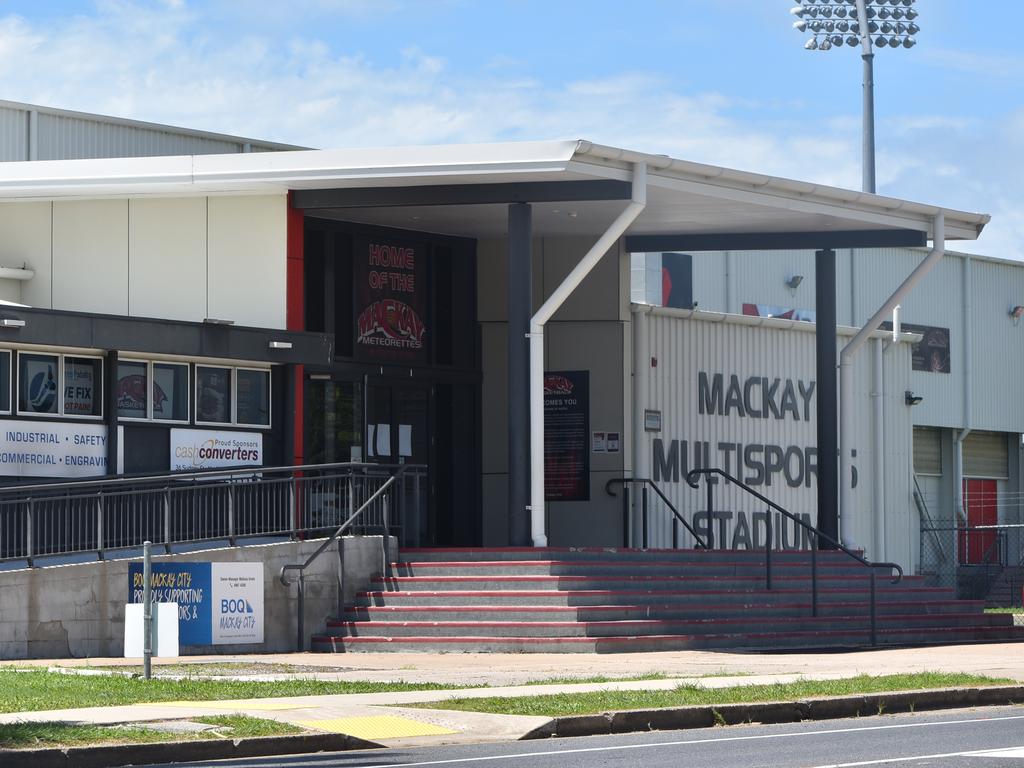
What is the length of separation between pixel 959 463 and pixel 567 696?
3808cm

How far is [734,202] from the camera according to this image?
84.8ft

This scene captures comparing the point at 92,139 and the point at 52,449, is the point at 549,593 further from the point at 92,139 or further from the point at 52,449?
the point at 92,139

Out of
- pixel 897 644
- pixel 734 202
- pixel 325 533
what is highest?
pixel 734 202

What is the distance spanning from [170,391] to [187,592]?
368 cm

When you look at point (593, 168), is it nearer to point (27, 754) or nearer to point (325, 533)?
point (325, 533)

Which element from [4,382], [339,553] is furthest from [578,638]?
[4,382]

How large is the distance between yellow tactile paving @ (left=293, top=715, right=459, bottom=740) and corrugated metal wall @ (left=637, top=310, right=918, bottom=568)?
54.9 ft

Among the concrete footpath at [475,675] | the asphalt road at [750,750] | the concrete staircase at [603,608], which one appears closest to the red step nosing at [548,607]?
the concrete staircase at [603,608]

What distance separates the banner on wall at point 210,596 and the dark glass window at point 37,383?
110 inches

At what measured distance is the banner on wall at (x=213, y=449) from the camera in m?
23.6

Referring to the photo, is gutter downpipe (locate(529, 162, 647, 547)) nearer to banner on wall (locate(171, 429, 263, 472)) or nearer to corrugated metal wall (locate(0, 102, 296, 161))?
banner on wall (locate(171, 429, 263, 472))

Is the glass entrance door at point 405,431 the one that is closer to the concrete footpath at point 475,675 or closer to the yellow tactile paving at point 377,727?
the concrete footpath at point 475,675

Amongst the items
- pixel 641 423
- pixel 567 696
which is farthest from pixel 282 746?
pixel 641 423

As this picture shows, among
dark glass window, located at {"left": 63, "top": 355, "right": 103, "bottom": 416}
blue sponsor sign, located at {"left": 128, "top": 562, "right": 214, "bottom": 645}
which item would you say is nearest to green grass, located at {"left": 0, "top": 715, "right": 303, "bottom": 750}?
blue sponsor sign, located at {"left": 128, "top": 562, "right": 214, "bottom": 645}
